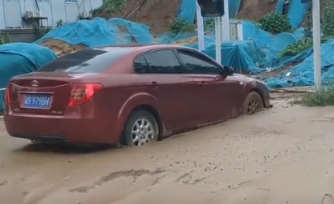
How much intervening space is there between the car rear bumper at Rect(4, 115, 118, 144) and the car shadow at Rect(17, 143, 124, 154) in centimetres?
31

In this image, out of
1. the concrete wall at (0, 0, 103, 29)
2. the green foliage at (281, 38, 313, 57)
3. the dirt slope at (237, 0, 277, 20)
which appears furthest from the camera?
the dirt slope at (237, 0, 277, 20)

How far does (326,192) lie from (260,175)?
835 millimetres

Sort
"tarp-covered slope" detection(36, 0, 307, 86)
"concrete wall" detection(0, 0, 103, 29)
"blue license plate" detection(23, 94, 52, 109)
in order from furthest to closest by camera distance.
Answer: "concrete wall" detection(0, 0, 103, 29)
"tarp-covered slope" detection(36, 0, 307, 86)
"blue license plate" detection(23, 94, 52, 109)

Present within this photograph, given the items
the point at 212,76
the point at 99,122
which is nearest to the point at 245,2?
the point at 212,76

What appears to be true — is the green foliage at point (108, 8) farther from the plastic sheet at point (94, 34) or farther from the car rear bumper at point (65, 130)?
the car rear bumper at point (65, 130)

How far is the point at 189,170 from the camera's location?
667cm

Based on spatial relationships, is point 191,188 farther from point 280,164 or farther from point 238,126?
point 238,126

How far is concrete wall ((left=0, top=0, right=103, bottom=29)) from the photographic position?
1174 inches

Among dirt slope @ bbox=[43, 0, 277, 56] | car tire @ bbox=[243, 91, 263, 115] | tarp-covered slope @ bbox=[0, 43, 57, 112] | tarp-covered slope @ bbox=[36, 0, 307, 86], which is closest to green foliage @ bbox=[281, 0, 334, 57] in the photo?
tarp-covered slope @ bbox=[36, 0, 307, 86]

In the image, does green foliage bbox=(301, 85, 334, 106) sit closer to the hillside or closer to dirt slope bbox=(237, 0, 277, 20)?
the hillside

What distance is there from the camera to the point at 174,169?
6.79 metres

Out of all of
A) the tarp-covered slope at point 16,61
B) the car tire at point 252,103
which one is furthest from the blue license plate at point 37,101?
the tarp-covered slope at point 16,61

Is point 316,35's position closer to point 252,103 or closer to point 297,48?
point 252,103

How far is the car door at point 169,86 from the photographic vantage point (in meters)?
8.58
